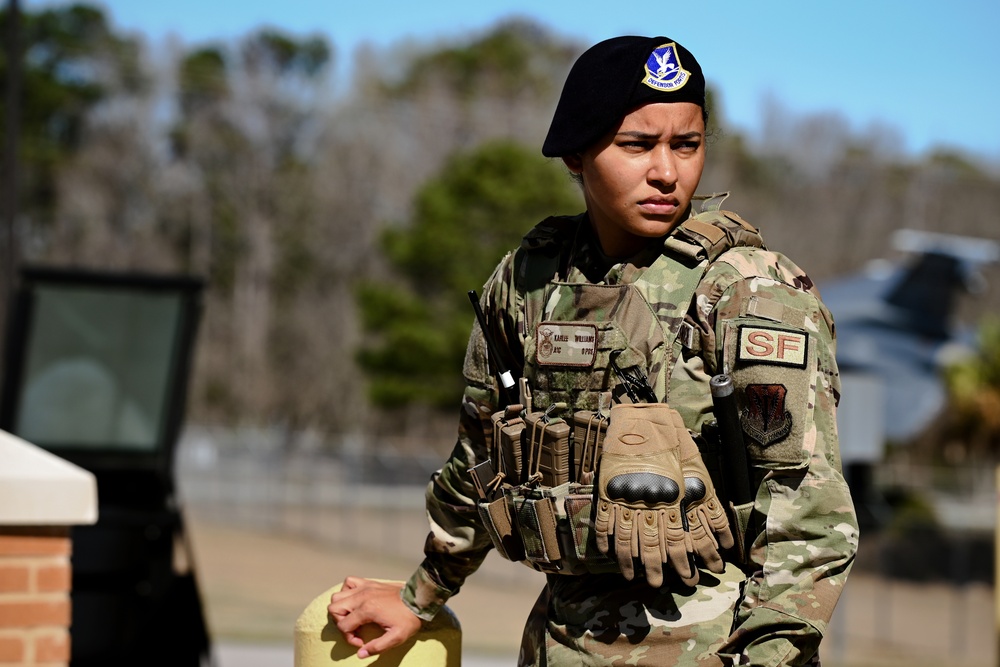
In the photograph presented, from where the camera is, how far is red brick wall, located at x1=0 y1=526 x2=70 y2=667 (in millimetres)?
3525

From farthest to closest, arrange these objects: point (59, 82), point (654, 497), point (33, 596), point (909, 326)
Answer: point (59, 82), point (909, 326), point (33, 596), point (654, 497)

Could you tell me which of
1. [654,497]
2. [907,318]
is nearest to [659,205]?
[654,497]

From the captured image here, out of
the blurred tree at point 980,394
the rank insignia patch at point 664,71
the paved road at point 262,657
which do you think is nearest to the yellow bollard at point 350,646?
the rank insignia patch at point 664,71

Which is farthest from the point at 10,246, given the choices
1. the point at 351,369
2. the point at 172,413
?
the point at 351,369

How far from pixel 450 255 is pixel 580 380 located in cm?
3339

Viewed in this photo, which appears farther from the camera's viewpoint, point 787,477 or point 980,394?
point 980,394

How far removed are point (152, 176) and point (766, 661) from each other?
2132 inches

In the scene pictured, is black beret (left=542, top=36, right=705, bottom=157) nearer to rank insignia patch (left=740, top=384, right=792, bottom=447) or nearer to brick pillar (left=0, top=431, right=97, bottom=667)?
rank insignia patch (left=740, top=384, right=792, bottom=447)

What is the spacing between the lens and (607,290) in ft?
8.09

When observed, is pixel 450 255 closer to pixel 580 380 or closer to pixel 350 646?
pixel 350 646

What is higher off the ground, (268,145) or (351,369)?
(268,145)

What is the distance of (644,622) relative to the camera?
2.35 m

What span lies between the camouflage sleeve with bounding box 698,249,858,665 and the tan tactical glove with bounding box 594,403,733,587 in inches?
3.5

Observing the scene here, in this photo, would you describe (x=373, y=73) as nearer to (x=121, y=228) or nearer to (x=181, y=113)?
(x=181, y=113)
